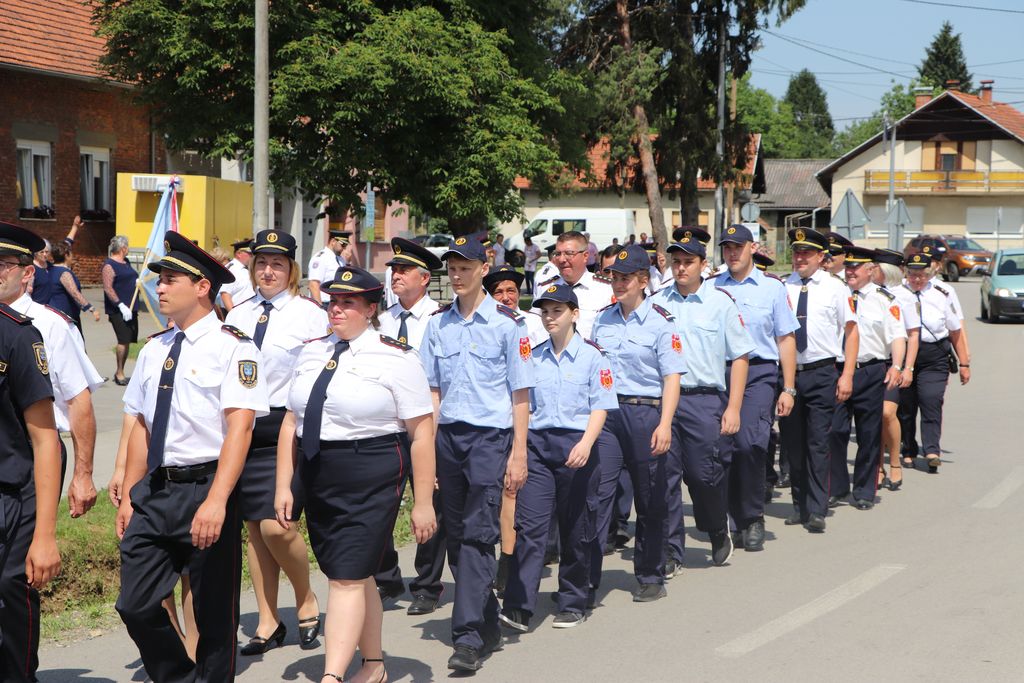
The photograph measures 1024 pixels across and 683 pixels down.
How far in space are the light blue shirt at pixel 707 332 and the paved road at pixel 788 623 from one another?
4.23 ft

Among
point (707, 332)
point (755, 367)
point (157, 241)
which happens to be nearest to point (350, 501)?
point (707, 332)

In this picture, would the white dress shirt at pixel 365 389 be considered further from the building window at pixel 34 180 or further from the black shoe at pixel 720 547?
the building window at pixel 34 180

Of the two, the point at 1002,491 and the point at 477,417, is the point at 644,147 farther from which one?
the point at 477,417

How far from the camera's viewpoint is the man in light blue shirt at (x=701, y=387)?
25.5 feet

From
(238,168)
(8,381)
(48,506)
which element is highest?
(238,168)

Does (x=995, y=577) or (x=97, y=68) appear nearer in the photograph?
(x=995, y=577)

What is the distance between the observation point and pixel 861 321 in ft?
33.4

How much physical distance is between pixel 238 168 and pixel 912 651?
30714 millimetres

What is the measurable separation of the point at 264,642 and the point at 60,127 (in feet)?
81.0

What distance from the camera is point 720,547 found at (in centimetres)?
818

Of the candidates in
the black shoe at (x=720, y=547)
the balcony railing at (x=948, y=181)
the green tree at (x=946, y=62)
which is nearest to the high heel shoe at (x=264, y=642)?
the black shoe at (x=720, y=547)

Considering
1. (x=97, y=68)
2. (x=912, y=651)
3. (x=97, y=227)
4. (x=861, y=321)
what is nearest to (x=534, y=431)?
(x=912, y=651)

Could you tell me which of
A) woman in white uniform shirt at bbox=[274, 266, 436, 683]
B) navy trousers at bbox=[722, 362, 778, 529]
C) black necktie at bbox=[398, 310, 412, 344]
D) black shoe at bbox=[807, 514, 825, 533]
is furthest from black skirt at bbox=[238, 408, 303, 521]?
black shoe at bbox=[807, 514, 825, 533]

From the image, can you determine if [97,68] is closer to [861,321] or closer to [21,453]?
[861,321]
